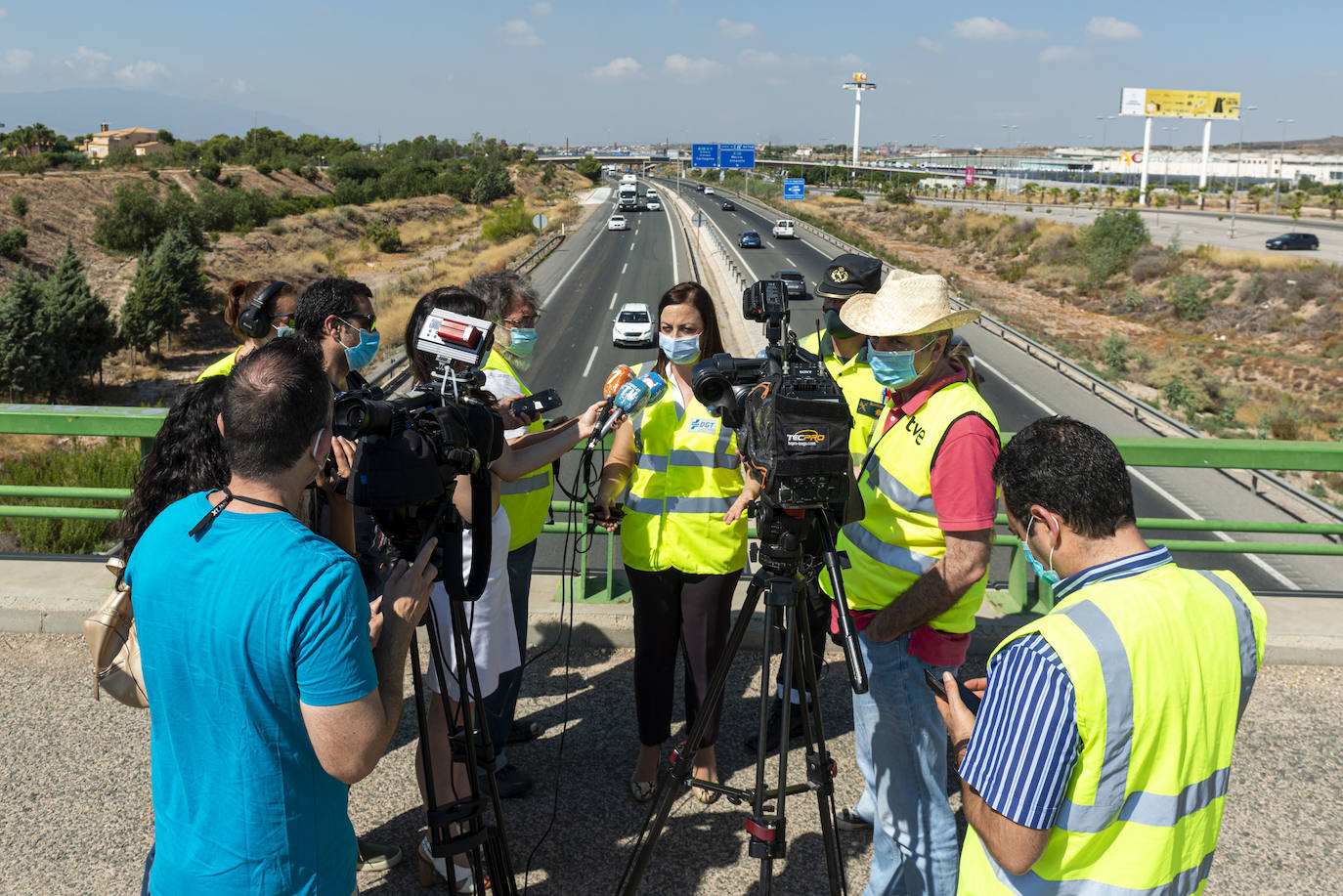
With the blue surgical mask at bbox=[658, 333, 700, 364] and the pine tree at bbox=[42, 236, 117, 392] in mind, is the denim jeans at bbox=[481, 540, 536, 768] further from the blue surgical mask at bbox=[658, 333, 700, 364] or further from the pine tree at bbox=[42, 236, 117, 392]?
the pine tree at bbox=[42, 236, 117, 392]

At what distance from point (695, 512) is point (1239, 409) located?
2694 cm

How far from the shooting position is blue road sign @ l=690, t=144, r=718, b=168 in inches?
3529

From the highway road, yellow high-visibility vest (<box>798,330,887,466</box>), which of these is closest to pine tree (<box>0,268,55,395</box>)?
the highway road

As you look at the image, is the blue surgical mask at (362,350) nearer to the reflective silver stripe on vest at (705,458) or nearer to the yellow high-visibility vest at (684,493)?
the yellow high-visibility vest at (684,493)

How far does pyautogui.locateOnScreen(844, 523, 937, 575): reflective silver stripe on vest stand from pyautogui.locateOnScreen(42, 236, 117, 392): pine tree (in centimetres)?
3262

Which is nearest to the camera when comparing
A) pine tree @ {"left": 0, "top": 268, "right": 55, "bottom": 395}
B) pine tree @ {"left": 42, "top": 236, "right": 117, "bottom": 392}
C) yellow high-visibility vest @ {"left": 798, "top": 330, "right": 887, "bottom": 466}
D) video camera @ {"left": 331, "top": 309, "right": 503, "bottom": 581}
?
video camera @ {"left": 331, "top": 309, "right": 503, "bottom": 581}

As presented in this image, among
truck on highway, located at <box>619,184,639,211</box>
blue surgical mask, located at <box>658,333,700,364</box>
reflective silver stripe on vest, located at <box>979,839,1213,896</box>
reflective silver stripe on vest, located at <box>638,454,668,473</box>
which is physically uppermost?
truck on highway, located at <box>619,184,639,211</box>

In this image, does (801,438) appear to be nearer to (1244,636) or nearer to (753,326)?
(1244,636)

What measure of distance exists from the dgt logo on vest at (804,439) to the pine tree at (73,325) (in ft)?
108

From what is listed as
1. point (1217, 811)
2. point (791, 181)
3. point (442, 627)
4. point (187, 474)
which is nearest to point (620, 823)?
point (442, 627)

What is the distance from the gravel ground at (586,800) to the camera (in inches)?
136

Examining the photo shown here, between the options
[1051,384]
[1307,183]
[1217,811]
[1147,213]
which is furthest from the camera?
[1307,183]

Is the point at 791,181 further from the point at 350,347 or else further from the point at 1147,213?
the point at 350,347

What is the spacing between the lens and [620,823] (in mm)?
3756
